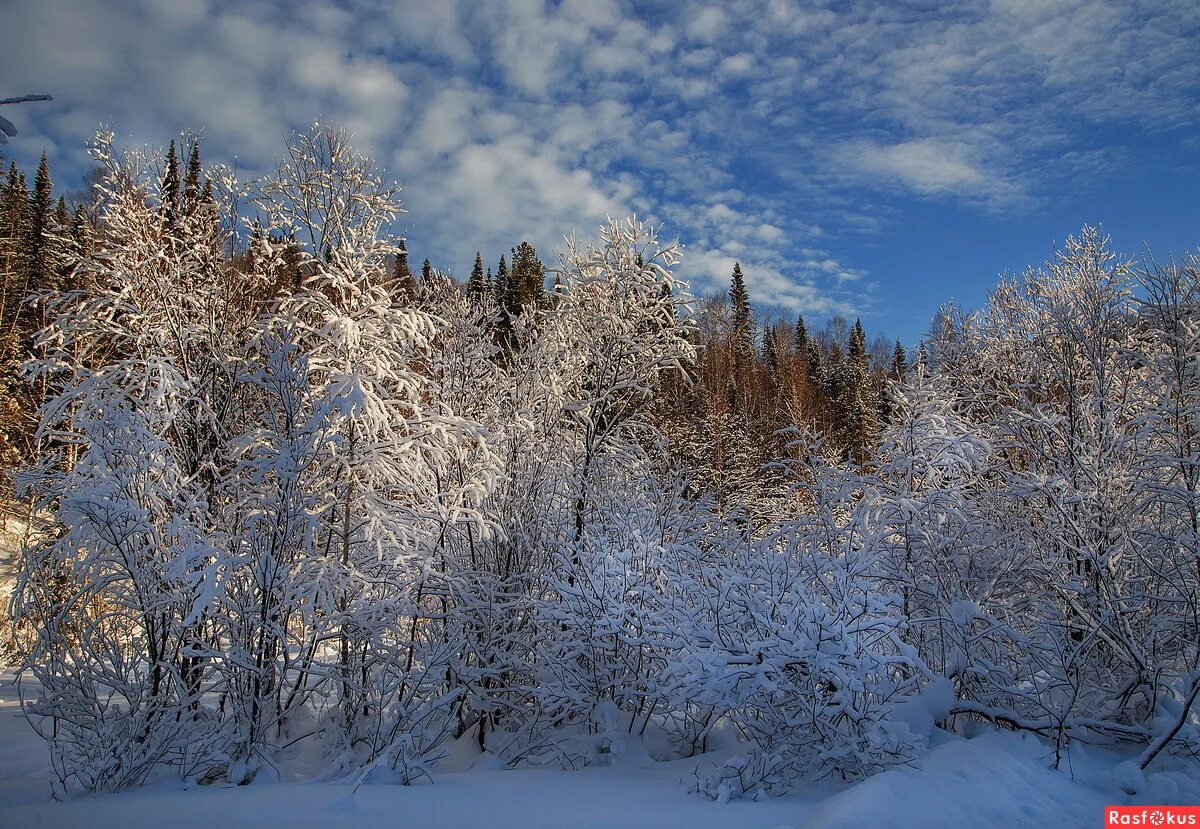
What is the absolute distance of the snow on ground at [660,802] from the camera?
4.69 meters

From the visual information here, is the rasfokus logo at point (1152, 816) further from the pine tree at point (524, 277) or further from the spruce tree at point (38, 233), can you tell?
the pine tree at point (524, 277)

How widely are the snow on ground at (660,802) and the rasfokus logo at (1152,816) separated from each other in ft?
0.34

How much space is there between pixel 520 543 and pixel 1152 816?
720cm

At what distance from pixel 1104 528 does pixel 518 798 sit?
7.61m

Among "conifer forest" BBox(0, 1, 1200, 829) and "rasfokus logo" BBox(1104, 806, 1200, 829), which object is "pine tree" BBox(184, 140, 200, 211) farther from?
"rasfokus logo" BBox(1104, 806, 1200, 829)

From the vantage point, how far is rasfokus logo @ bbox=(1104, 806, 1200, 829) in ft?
16.5

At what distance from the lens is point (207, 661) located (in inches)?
275

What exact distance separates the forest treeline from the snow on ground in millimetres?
397

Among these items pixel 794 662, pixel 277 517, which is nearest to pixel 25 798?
pixel 277 517

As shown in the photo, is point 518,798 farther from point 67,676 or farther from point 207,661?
point 67,676

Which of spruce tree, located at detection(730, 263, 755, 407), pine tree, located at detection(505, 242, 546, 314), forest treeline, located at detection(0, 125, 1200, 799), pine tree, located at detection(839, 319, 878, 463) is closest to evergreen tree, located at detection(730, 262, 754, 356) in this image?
spruce tree, located at detection(730, 263, 755, 407)

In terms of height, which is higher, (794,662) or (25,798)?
(794,662)

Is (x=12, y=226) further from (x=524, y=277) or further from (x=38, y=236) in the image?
(x=524, y=277)

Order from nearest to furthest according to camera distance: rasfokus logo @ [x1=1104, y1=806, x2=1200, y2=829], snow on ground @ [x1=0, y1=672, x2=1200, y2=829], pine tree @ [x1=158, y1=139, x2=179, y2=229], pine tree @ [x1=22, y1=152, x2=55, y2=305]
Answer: snow on ground @ [x1=0, y1=672, x2=1200, y2=829] < rasfokus logo @ [x1=1104, y1=806, x2=1200, y2=829] < pine tree @ [x1=158, y1=139, x2=179, y2=229] < pine tree @ [x1=22, y1=152, x2=55, y2=305]
